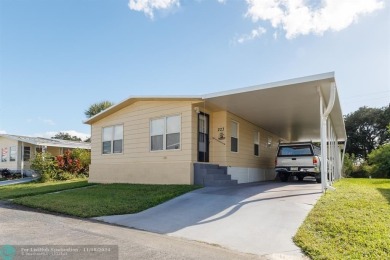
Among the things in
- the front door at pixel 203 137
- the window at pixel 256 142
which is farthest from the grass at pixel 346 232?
the window at pixel 256 142

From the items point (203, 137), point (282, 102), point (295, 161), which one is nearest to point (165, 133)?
point (203, 137)

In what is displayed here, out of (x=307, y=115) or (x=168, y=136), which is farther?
(x=307, y=115)

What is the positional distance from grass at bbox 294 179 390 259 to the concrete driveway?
24cm

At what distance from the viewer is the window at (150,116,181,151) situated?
12.3 meters

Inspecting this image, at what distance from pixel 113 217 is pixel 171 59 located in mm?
8253

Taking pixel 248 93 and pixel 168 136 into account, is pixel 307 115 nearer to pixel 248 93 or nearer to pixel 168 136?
pixel 248 93

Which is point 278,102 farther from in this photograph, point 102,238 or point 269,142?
point 102,238

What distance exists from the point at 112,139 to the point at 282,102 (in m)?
8.52

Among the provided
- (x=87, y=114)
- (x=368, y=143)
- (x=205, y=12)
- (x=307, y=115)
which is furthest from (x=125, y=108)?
(x=368, y=143)

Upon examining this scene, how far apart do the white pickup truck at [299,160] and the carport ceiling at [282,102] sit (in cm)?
155

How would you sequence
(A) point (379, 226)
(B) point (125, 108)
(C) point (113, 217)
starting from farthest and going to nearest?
(B) point (125, 108)
(C) point (113, 217)
(A) point (379, 226)

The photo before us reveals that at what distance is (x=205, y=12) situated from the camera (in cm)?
1148

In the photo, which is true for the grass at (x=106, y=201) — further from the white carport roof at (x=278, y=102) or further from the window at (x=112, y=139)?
the window at (x=112, y=139)

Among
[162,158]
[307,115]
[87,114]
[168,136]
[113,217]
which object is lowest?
[113,217]
